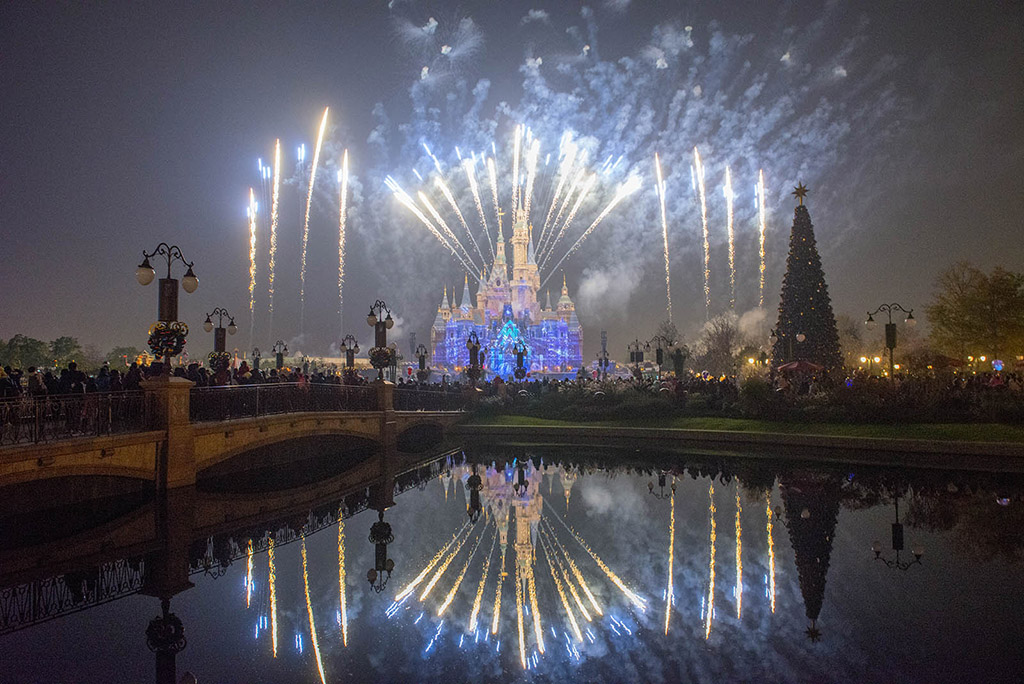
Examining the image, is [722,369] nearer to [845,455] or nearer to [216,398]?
[845,455]

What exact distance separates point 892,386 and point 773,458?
8.35m

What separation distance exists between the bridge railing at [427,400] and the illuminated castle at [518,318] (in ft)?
270

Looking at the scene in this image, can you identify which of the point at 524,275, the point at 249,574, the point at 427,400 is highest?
the point at 524,275

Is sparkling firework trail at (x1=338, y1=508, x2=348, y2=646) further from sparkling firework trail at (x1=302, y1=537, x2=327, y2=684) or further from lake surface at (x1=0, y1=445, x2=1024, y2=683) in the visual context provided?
sparkling firework trail at (x1=302, y1=537, x2=327, y2=684)

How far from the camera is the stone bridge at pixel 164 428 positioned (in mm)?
13250

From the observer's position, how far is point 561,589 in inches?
393

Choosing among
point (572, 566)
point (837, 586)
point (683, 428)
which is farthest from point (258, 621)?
point (683, 428)

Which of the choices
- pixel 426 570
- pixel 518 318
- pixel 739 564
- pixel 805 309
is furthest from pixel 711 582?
pixel 518 318

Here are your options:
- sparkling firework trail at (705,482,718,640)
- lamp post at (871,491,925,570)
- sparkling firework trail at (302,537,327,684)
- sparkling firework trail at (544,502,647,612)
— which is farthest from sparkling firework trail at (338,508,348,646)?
lamp post at (871,491,925,570)

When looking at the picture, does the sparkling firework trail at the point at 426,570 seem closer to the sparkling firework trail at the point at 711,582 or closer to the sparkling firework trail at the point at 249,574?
the sparkling firework trail at the point at 249,574

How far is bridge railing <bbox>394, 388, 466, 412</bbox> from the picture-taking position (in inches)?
1224

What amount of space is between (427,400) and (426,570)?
74.8ft

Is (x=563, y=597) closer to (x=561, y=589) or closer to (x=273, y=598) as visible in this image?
(x=561, y=589)

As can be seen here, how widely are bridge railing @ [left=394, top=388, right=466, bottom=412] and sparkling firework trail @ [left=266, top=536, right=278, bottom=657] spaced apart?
1796 cm
